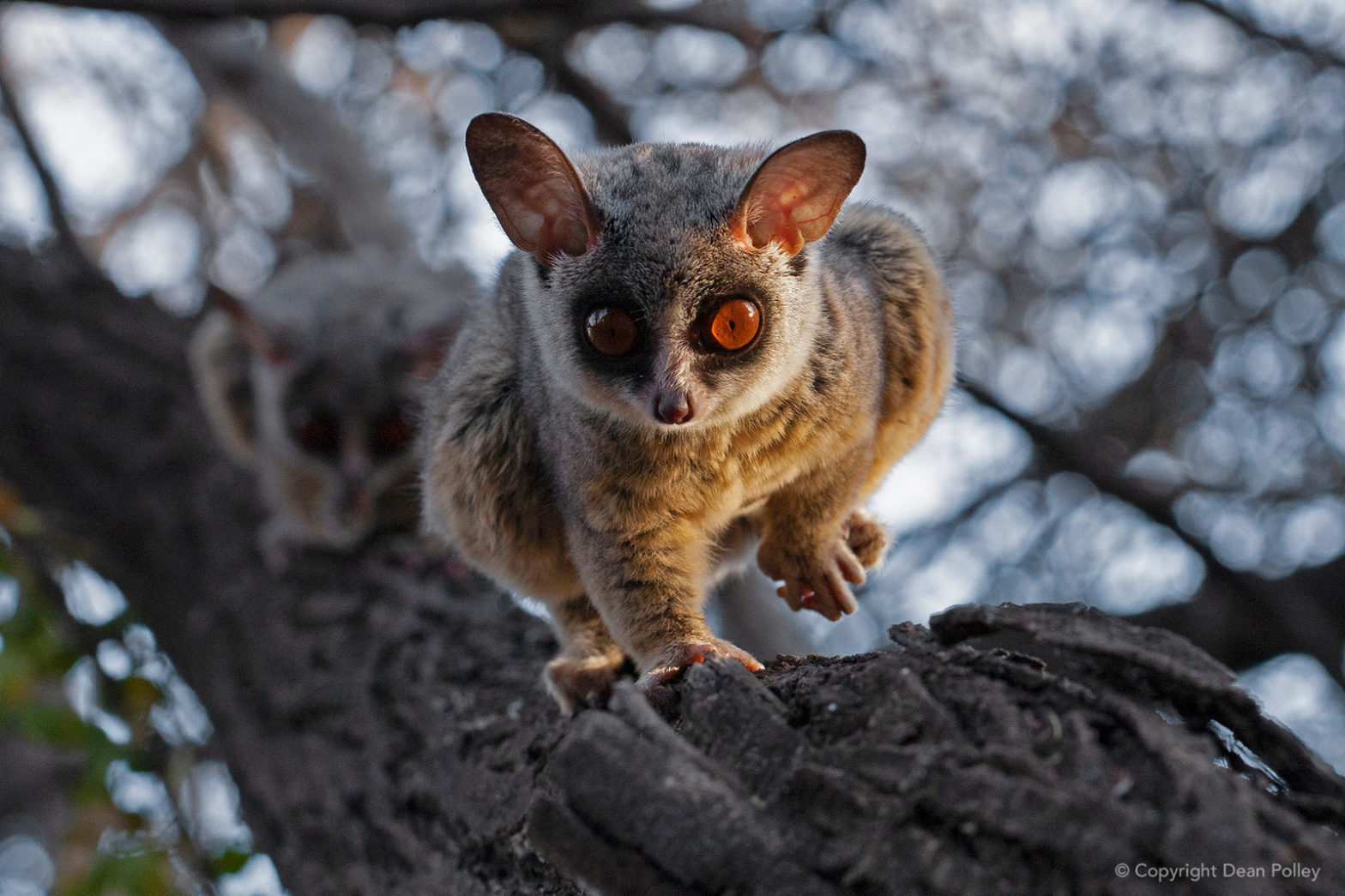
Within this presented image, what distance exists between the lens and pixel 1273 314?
5363mm

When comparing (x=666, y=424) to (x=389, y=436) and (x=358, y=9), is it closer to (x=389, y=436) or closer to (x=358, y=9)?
(x=358, y=9)

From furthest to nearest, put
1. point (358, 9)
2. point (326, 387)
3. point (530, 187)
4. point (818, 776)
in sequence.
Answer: point (326, 387), point (358, 9), point (530, 187), point (818, 776)

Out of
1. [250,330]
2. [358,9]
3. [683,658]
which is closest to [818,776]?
[683,658]

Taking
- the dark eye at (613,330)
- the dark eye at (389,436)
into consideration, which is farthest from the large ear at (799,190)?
the dark eye at (389,436)

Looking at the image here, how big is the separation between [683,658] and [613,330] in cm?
75

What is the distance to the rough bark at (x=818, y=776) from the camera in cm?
141

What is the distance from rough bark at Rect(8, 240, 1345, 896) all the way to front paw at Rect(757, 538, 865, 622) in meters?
0.57

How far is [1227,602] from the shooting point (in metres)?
4.76

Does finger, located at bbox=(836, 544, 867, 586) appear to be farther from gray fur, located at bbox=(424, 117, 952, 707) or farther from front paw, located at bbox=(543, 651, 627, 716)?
front paw, located at bbox=(543, 651, 627, 716)

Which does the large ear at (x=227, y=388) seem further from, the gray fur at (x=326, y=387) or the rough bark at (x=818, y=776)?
the rough bark at (x=818, y=776)

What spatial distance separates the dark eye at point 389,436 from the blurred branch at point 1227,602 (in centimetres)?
262

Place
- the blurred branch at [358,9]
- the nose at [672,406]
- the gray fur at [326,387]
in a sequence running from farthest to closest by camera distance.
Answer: the gray fur at [326,387], the blurred branch at [358,9], the nose at [672,406]

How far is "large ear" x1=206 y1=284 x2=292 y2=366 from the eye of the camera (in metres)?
4.86

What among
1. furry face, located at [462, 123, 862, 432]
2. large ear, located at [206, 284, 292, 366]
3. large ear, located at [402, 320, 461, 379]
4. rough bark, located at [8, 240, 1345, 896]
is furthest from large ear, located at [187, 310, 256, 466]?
furry face, located at [462, 123, 862, 432]
